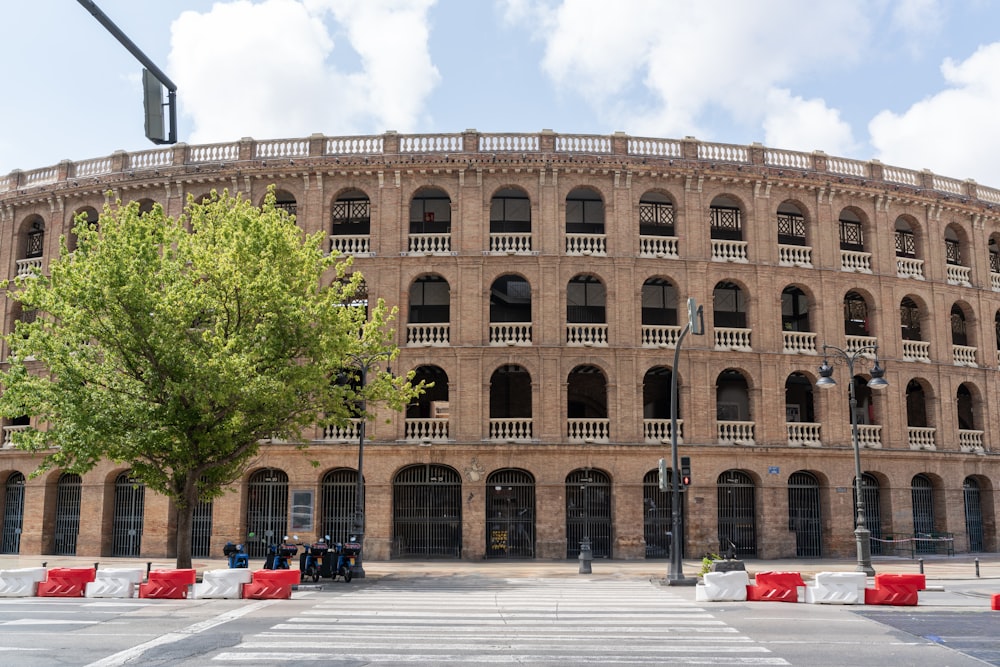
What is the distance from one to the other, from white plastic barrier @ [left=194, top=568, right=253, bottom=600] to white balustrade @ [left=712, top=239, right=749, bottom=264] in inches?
864

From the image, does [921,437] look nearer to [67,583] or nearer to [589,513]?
[589,513]

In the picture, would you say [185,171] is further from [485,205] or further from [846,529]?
[846,529]

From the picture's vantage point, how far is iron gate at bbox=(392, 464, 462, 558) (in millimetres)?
30906

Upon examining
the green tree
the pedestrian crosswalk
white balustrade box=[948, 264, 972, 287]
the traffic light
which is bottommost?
the pedestrian crosswalk

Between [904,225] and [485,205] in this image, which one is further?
[904,225]

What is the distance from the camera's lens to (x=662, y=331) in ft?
106

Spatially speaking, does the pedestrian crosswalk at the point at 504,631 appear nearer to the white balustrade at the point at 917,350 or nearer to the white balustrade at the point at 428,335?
the white balustrade at the point at 428,335

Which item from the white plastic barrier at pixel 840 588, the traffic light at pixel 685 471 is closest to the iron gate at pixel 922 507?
the traffic light at pixel 685 471

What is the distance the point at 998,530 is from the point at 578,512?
18.2m

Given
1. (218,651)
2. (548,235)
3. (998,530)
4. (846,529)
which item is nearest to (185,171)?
(548,235)

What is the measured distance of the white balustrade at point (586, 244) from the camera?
32312 mm

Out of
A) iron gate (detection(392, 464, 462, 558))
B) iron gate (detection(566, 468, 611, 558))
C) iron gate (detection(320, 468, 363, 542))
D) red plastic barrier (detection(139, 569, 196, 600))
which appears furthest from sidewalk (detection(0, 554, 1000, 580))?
red plastic barrier (detection(139, 569, 196, 600))

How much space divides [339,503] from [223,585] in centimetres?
1197

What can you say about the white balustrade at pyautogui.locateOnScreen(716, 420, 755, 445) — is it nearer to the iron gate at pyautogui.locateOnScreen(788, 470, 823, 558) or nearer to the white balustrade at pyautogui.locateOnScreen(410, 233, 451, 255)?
the iron gate at pyautogui.locateOnScreen(788, 470, 823, 558)
